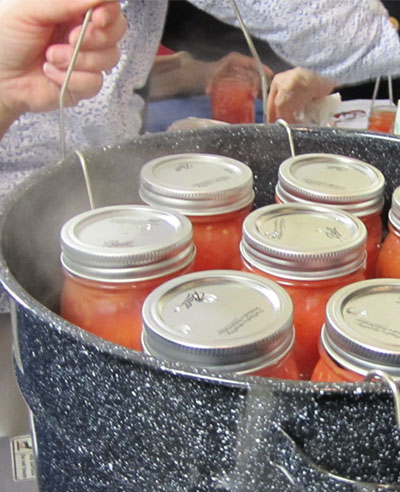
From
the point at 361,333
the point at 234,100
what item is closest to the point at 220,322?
the point at 361,333

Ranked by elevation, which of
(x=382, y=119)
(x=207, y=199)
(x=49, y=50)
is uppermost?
(x=49, y=50)

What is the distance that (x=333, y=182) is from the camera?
1.79 ft

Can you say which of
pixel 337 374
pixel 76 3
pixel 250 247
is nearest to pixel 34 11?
pixel 76 3

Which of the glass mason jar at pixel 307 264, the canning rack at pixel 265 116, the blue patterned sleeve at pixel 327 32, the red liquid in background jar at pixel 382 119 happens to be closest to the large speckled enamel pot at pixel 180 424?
the canning rack at pixel 265 116

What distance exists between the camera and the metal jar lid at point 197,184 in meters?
0.50

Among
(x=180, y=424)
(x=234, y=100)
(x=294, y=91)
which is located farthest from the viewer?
(x=234, y=100)

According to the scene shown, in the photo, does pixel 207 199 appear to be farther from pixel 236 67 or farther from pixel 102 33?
pixel 236 67

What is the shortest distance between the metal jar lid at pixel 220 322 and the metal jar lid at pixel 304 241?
0.13ft

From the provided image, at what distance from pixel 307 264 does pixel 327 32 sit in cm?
65

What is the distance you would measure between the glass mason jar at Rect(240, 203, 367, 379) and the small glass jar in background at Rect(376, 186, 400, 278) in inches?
2.1

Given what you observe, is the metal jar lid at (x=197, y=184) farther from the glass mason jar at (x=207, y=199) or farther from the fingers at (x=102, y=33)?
the fingers at (x=102, y=33)

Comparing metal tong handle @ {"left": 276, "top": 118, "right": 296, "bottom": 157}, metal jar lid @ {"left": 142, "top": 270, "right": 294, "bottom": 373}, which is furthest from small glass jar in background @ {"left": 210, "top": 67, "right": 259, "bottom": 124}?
metal jar lid @ {"left": 142, "top": 270, "right": 294, "bottom": 373}

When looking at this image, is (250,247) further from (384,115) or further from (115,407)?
(384,115)

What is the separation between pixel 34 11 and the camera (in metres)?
0.50
